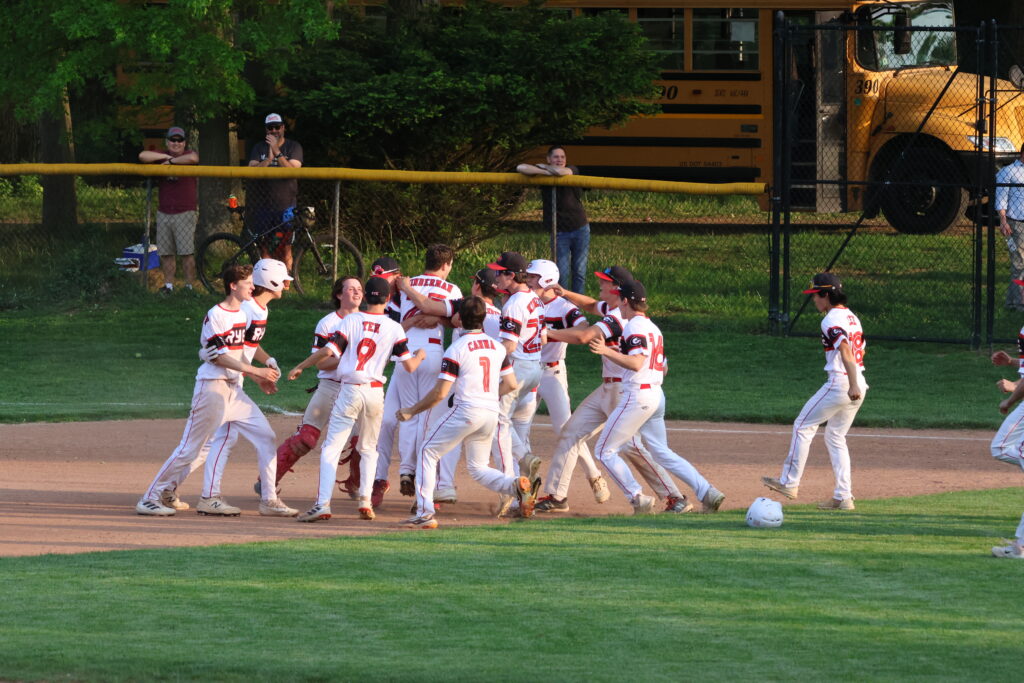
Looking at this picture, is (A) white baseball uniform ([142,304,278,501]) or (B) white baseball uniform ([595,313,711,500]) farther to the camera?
(B) white baseball uniform ([595,313,711,500])

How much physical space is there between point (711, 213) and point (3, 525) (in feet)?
49.7

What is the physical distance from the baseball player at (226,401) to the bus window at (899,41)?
1477 centimetres

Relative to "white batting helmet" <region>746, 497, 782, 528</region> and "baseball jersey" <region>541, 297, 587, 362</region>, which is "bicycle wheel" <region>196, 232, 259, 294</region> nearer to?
"baseball jersey" <region>541, 297, 587, 362</region>

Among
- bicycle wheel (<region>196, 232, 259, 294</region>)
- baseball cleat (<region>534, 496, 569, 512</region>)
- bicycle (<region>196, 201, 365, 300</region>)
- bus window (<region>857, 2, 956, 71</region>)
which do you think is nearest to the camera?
baseball cleat (<region>534, 496, 569, 512</region>)

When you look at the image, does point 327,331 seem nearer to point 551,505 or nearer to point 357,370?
point 357,370

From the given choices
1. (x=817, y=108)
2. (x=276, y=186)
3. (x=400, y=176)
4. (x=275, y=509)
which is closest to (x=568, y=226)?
(x=400, y=176)

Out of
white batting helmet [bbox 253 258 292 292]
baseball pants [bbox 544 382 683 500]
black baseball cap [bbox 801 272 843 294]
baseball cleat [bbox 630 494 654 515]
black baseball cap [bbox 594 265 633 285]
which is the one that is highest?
white batting helmet [bbox 253 258 292 292]

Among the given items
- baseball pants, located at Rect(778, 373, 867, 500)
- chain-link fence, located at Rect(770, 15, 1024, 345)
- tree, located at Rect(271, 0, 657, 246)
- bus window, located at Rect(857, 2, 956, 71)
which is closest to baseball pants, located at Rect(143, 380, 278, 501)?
baseball pants, located at Rect(778, 373, 867, 500)

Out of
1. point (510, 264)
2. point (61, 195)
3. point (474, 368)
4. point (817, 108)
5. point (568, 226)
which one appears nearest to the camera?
point (474, 368)

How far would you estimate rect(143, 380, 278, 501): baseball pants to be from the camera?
1018cm

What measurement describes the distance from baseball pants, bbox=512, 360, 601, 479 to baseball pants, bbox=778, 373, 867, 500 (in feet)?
4.58

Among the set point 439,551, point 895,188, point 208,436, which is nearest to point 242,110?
point 895,188

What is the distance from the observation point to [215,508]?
1041 cm

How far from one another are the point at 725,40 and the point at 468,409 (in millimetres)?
14865
